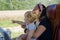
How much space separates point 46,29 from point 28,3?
394 millimetres

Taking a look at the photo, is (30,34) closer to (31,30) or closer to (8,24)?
(31,30)

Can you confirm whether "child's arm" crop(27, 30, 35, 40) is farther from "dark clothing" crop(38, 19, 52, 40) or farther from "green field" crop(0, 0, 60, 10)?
"green field" crop(0, 0, 60, 10)

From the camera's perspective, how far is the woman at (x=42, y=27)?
5.24 ft

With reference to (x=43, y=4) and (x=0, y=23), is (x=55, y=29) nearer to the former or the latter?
(x=43, y=4)

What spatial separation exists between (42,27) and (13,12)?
383 mm

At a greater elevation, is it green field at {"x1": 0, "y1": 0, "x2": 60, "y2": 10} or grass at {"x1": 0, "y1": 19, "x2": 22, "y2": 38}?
green field at {"x1": 0, "y1": 0, "x2": 60, "y2": 10}

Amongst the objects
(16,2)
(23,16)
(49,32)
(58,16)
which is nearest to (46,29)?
(49,32)

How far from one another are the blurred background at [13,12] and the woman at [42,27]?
154 millimetres

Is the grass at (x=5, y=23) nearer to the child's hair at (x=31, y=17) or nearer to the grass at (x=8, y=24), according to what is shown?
the grass at (x=8, y=24)

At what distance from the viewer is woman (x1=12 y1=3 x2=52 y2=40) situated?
1597mm

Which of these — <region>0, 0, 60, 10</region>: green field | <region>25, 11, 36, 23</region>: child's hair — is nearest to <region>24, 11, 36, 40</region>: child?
<region>25, 11, 36, 23</region>: child's hair

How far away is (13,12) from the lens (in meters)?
1.69

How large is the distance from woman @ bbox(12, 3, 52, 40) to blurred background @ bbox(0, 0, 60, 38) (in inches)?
6.1

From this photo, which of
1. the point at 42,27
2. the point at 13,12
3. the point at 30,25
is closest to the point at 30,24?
the point at 30,25
